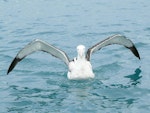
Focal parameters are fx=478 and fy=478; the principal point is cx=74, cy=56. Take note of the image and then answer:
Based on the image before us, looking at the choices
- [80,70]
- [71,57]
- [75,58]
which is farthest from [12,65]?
[71,57]

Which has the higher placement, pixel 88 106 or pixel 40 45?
pixel 40 45

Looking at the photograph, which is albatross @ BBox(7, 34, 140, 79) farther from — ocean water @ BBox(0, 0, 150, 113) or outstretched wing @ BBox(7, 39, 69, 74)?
ocean water @ BBox(0, 0, 150, 113)

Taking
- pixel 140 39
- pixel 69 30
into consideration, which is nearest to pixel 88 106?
pixel 140 39

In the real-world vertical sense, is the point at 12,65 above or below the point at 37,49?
below

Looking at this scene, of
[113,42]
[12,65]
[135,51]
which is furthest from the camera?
[135,51]

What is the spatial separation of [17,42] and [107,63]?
4.26 metres

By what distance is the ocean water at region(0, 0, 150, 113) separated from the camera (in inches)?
460

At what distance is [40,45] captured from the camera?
1388 cm

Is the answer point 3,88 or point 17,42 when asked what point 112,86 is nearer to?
point 3,88

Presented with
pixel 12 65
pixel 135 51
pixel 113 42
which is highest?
pixel 113 42

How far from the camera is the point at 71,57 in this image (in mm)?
15578

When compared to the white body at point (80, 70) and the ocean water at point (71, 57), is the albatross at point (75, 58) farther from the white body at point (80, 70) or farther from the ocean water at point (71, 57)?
the ocean water at point (71, 57)

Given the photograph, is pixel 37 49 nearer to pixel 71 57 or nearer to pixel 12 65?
pixel 12 65

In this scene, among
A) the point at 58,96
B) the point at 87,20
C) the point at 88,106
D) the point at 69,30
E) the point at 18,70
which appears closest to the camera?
the point at 88,106
